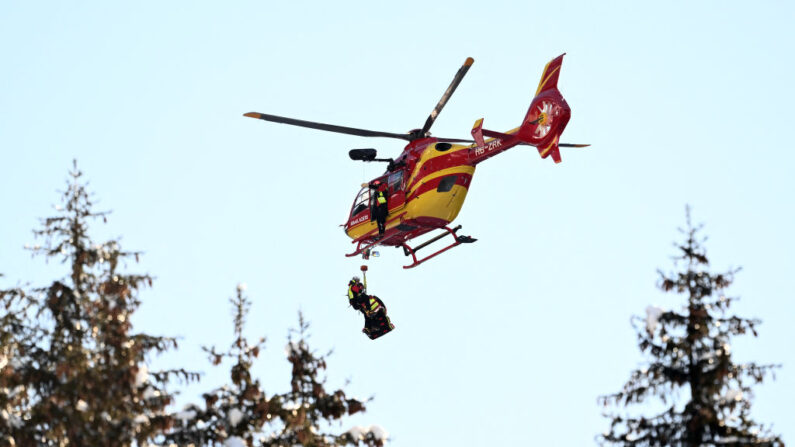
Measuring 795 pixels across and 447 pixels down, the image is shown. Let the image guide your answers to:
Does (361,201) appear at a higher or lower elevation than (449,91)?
lower

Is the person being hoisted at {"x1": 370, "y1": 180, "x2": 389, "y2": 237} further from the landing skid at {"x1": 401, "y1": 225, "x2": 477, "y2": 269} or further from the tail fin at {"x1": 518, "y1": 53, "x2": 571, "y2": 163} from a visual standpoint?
the tail fin at {"x1": 518, "y1": 53, "x2": 571, "y2": 163}

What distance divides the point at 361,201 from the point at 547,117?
842 centimetres

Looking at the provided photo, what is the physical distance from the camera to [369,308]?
4238 centimetres

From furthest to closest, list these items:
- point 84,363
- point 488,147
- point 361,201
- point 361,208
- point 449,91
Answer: point 361,201 → point 361,208 → point 449,91 → point 488,147 → point 84,363

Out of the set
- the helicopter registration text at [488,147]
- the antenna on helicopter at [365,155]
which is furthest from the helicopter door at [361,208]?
the helicopter registration text at [488,147]

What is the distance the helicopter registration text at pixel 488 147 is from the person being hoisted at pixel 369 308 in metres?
5.67

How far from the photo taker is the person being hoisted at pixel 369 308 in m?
42.4

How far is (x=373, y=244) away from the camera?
44.2 metres

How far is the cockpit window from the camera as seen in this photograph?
44.5m

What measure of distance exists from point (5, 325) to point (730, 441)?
1507cm

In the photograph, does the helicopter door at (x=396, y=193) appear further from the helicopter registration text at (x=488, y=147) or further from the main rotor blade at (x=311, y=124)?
the helicopter registration text at (x=488, y=147)

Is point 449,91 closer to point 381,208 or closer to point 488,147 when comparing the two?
point 488,147

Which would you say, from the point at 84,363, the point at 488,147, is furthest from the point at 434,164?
the point at 84,363

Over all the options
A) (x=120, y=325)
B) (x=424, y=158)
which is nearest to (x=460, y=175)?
(x=424, y=158)
